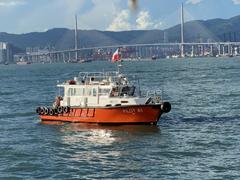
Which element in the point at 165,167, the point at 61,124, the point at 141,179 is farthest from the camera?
the point at 61,124

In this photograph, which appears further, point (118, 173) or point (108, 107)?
point (108, 107)

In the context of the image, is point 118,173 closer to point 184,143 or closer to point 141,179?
point 141,179

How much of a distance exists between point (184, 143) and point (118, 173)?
866 cm

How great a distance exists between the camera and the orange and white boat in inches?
1718

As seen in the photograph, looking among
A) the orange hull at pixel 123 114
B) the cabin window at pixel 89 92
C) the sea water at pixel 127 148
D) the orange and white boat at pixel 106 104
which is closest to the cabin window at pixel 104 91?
the orange and white boat at pixel 106 104

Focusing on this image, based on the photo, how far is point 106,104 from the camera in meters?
44.7

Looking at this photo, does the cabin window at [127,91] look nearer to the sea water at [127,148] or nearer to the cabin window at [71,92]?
the sea water at [127,148]

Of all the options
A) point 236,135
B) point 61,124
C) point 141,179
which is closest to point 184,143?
point 236,135

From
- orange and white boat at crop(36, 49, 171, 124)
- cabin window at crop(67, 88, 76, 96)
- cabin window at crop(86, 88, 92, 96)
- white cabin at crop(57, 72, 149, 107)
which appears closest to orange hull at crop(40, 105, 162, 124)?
orange and white boat at crop(36, 49, 171, 124)

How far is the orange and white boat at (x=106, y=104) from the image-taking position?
43625 millimetres

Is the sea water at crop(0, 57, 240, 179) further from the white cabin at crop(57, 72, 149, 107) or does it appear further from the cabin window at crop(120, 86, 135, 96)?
the cabin window at crop(120, 86, 135, 96)

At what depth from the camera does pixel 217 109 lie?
54.4 m

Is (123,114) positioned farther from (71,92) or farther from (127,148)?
(127,148)

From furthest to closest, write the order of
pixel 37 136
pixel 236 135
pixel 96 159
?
pixel 37 136, pixel 236 135, pixel 96 159
